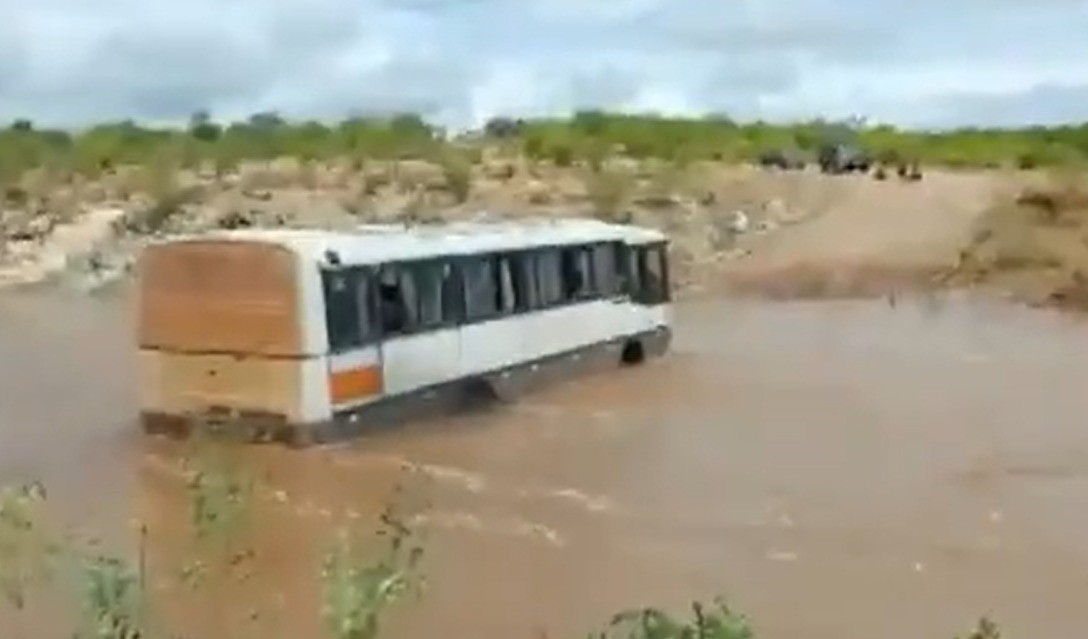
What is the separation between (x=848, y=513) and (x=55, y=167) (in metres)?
38.0

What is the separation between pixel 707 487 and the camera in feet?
57.2

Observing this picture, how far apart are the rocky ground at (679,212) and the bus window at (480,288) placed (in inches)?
613

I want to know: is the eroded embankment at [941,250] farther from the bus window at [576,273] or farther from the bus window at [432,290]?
the bus window at [432,290]

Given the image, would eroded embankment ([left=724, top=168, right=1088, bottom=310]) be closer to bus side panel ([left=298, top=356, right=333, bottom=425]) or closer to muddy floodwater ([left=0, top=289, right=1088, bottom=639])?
muddy floodwater ([left=0, top=289, right=1088, bottom=639])

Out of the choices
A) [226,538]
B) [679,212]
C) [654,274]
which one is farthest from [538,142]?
[226,538]

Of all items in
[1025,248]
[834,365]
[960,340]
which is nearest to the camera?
[834,365]

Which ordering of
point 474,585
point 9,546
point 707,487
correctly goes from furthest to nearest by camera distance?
point 707,487 < point 474,585 < point 9,546

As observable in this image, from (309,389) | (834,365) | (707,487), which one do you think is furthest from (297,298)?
(834,365)

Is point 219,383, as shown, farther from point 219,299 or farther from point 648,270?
point 648,270

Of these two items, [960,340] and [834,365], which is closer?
[834,365]

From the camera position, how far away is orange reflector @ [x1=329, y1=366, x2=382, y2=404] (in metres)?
18.6

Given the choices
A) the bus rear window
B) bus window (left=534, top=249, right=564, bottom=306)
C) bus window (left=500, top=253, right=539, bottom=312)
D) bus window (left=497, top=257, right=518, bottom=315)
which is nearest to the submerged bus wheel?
bus window (left=534, top=249, right=564, bottom=306)

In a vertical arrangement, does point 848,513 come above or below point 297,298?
below

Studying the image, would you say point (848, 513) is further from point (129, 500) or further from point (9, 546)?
point (9, 546)
